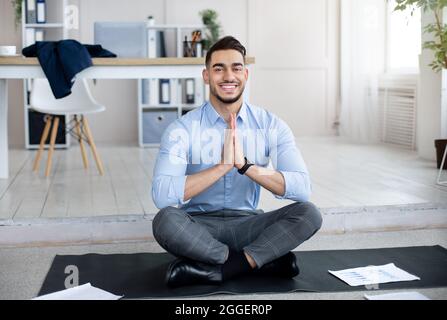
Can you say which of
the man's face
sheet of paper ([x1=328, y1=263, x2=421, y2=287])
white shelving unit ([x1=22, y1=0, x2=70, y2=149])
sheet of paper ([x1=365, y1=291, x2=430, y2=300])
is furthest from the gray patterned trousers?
white shelving unit ([x1=22, y1=0, x2=70, y2=149])

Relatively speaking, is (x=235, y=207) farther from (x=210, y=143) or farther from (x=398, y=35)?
(x=398, y=35)

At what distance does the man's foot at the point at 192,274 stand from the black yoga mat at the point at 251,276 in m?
0.02

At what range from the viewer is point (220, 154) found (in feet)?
9.45

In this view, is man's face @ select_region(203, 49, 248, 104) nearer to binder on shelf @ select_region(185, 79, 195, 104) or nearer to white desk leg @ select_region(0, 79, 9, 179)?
white desk leg @ select_region(0, 79, 9, 179)

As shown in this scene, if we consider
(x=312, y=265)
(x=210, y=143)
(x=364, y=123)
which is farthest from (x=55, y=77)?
(x=364, y=123)

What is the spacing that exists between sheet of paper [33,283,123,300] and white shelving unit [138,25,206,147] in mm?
4386

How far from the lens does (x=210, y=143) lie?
2.88m

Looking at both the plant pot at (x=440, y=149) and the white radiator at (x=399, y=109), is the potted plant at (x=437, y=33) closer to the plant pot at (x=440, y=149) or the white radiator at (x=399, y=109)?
the plant pot at (x=440, y=149)

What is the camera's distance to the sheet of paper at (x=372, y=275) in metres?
2.78

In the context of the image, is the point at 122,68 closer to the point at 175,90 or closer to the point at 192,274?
the point at 192,274

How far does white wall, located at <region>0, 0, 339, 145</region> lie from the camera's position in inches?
285

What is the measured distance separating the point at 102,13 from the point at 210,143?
4699 millimetres

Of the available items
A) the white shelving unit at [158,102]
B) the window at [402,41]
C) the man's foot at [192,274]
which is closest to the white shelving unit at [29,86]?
the white shelving unit at [158,102]
